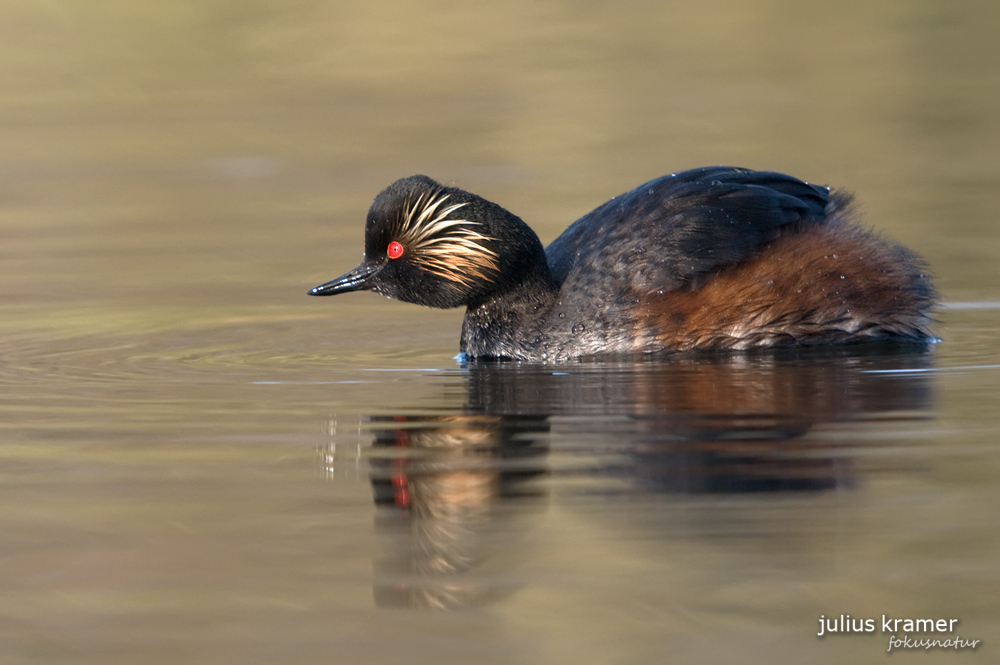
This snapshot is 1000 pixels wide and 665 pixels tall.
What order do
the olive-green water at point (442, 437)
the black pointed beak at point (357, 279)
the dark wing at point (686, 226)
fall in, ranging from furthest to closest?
1. the black pointed beak at point (357, 279)
2. the dark wing at point (686, 226)
3. the olive-green water at point (442, 437)

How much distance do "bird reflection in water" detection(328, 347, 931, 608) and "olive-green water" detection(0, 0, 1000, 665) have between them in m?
0.02

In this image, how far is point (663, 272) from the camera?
320 inches

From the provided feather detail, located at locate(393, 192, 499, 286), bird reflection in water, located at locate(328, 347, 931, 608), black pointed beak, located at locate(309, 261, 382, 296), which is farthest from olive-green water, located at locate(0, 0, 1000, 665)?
feather detail, located at locate(393, 192, 499, 286)

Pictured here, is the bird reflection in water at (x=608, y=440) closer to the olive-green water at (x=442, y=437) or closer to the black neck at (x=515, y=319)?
the olive-green water at (x=442, y=437)

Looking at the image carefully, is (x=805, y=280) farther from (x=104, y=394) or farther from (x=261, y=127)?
(x=261, y=127)

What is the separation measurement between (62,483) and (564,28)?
19323 millimetres

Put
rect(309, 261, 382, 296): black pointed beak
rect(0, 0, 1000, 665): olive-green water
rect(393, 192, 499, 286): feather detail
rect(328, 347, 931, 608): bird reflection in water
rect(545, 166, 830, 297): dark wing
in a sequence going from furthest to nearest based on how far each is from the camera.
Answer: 1. rect(309, 261, 382, 296): black pointed beak
2. rect(393, 192, 499, 286): feather detail
3. rect(545, 166, 830, 297): dark wing
4. rect(328, 347, 931, 608): bird reflection in water
5. rect(0, 0, 1000, 665): olive-green water

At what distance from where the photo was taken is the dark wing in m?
8.13

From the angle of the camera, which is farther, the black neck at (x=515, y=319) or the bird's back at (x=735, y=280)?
the black neck at (x=515, y=319)

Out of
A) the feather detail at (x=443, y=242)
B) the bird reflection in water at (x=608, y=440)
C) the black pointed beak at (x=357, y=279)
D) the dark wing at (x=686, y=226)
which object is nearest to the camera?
the bird reflection in water at (x=608, y=440)

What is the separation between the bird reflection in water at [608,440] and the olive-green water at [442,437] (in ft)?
0.07

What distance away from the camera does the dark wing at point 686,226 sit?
26.7 feet

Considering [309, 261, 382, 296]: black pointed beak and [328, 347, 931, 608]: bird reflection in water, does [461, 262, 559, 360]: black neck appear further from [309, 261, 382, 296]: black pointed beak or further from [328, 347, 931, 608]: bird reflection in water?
[309, 261, 382, 296]: black pointed beak

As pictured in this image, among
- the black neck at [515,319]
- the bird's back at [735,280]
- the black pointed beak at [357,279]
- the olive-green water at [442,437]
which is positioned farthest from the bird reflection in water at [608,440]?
the black pointed beak at [357,279]
